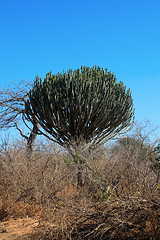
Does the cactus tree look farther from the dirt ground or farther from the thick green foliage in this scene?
the dirt ground

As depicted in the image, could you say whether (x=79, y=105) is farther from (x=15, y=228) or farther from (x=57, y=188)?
(x=15, y=228)

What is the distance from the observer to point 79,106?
1073 centimetres

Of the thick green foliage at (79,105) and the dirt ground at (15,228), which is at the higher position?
the thick green foliage at (79,105)

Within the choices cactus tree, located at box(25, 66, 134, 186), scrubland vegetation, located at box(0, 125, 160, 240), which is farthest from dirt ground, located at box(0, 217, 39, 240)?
cactus tree, located at box(25, 66, 134, 186)

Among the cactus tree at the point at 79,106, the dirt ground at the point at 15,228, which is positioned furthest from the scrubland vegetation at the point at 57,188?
the cactus tree at the point at 79,106

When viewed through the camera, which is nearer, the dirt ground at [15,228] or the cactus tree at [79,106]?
the dirt ground at [15,228]

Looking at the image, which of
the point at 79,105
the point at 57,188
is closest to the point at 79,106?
the point at 79,105

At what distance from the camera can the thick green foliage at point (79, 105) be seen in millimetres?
10922

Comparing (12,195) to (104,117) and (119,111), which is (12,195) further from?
(119,111)

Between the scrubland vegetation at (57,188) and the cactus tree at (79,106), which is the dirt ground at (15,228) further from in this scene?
the cactus tree at (79,106)

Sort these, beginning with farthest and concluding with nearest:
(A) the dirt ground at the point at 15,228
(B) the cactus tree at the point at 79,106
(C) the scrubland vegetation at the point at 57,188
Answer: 1. (B) the cactus tree at the point at 79,106
2. (A) the dirt ground at the point at 15,228
3. (C) the scrubland vegetation at the point at 57,188

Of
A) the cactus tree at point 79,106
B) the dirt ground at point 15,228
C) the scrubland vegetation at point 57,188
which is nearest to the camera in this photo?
the scrubland vegetation at point 57,188

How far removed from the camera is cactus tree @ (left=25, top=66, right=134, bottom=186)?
10.9m

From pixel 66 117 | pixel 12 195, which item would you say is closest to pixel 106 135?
pixel 66 117
